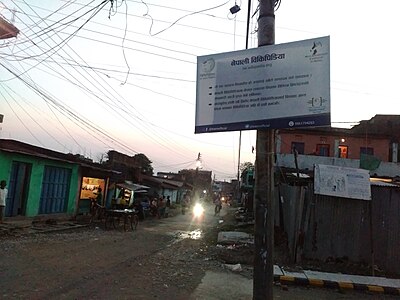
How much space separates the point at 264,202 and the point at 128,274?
200 inches

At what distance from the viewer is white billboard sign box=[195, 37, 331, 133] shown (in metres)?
4.28

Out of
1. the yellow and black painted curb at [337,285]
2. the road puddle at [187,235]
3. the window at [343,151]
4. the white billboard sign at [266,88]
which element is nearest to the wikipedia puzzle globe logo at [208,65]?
the white billboard sign at [266,88]

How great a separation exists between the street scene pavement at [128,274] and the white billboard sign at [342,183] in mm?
2278

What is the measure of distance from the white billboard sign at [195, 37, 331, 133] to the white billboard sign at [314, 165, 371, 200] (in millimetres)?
6410

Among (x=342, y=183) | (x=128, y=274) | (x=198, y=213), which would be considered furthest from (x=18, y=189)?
(x=198, y=213)

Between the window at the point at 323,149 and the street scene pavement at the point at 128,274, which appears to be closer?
the street scene pavement at the point at 128,274

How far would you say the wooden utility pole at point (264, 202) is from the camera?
14.1 feet

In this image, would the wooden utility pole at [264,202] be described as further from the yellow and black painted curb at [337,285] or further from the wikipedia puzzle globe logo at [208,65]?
the yellow and black painted curb at [337,285]

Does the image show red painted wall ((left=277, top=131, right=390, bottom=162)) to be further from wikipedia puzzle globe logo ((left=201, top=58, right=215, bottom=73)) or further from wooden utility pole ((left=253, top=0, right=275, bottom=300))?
wooden utility pole ((left=253, top=0, right=275, bottom=300))

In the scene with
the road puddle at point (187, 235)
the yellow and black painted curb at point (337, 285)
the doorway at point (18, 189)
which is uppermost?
the doorway at point (18, 189)

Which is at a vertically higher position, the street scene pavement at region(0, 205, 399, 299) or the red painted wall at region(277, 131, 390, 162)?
the red painted wall at region(277, 131, 390, 162)

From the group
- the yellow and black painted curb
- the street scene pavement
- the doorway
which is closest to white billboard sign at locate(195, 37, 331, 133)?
the street scene pavement

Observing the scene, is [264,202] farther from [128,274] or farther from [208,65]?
[128,274]

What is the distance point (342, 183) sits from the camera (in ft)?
33.7
